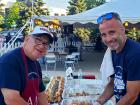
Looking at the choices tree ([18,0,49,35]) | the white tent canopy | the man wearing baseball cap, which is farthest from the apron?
tree ([18,0,49,35])

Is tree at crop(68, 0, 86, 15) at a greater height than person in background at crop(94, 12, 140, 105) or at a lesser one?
greater

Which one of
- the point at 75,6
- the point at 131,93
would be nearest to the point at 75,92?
the point at 131,93

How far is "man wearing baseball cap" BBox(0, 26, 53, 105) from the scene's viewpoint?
240 centimetres

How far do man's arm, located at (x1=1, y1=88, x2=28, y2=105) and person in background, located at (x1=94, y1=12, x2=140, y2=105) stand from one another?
73 centimetres

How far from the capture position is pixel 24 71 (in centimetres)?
252

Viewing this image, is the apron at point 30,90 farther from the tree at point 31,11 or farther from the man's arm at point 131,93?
the tree at point 31,11

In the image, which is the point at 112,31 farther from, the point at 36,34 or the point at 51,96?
the point at 51,96

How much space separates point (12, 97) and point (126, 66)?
Answer: 84 cm

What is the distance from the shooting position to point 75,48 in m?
19.9

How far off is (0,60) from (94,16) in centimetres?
1133

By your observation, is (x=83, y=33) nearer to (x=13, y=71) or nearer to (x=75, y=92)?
(x=75, y=92)

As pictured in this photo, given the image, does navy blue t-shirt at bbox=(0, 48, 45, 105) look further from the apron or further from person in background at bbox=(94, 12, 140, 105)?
person in background at bbox=(94, 12, 140, 105)

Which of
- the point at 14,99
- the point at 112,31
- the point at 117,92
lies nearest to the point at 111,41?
the point at 112,31

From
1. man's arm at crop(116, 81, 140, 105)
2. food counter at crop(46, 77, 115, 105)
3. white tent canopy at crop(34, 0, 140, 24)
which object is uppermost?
white tent canopy at crop(34, 0, 140, 24)
